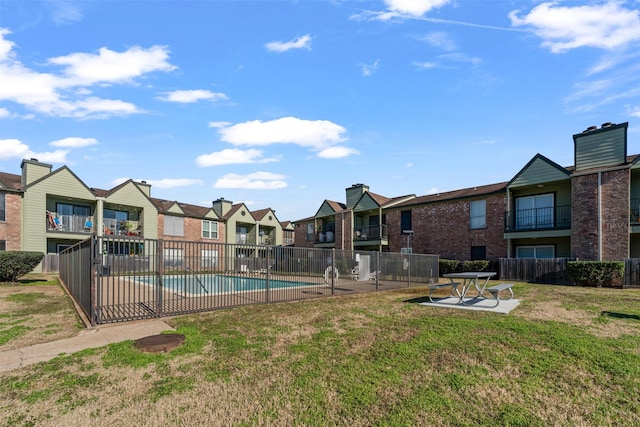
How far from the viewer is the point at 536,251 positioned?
2231cm

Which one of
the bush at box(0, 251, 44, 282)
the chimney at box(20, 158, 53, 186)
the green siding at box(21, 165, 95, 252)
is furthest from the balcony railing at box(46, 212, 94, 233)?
the bush at box(0, 251, 44, 282)

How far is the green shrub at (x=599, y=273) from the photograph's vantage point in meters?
15.7

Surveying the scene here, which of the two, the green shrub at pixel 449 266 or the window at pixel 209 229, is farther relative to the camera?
the window at pixel 209 229

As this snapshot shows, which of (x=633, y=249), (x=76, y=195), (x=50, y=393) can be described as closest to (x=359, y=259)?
(x=50, y=393)

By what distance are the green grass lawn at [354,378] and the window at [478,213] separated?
652 inches

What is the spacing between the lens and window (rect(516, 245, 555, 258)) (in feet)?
71.6

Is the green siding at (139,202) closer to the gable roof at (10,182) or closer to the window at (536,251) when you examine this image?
the gable roof at (10,182)

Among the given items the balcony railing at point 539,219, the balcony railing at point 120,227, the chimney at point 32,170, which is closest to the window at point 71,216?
the balcony railing at point 120,227

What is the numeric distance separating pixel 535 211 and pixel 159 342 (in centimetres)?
2273

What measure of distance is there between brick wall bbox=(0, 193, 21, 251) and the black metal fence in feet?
53.2

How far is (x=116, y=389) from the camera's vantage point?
14.7 feet

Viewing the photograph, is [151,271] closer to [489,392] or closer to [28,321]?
[28,321]

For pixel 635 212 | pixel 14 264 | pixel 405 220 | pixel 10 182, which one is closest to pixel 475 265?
pixel 405 220

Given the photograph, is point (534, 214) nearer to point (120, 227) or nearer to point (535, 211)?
point (535, 211)
